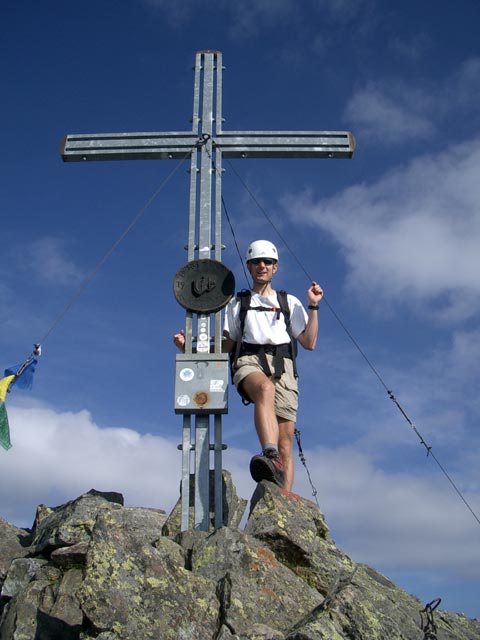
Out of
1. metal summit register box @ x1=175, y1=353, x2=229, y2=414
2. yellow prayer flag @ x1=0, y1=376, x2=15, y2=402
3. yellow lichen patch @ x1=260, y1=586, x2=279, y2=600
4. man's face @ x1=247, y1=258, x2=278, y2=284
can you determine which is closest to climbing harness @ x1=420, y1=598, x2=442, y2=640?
yellow lichen patch @ x1=260, y1=586, x2=279, y2=600

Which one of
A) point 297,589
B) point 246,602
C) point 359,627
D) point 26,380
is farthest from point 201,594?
point 26,380

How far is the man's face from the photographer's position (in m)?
9.73

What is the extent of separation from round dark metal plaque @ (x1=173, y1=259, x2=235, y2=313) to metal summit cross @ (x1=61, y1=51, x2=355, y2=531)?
0.28ft

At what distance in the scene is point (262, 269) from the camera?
973cm

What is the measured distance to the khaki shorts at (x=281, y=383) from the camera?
8961mm

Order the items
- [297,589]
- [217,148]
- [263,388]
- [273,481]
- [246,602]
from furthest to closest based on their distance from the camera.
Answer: [217,148] < [263,388] < [273,481] < [297,589] < [246,602]

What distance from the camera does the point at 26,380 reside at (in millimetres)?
9859

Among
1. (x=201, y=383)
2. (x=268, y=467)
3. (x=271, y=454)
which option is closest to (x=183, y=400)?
(x=201, y=383)

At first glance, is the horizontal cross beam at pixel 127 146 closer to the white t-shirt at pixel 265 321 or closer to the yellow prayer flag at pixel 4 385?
the white t-shirt at pixel 265 321

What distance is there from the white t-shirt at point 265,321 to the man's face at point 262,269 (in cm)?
23

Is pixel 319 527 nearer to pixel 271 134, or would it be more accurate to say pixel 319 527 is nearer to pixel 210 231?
pixel 210 231

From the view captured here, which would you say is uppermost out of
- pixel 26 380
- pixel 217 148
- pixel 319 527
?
pixel 217 148

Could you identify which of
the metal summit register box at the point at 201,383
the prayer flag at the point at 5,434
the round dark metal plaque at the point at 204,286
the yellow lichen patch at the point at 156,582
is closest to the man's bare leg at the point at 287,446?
the metal summit register box at the point at 201,383

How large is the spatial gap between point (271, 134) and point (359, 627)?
7372mm
